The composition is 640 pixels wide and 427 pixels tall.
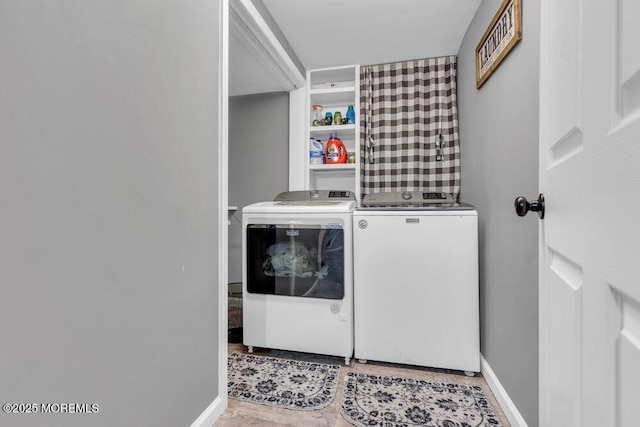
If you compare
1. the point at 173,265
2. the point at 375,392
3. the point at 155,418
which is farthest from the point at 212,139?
the point at 375,392

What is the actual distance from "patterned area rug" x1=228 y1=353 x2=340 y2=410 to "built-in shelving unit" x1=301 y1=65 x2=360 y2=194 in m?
1.47

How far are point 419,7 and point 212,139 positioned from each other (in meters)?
1.58

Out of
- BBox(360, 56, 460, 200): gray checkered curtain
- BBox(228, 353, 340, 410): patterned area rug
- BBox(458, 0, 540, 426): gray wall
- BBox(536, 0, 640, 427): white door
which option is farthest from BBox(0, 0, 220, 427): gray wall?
BBox(360, 56, 460, 200): gray checkered curtain

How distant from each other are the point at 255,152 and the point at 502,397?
2.56 m

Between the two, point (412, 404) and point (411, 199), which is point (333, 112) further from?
point (412, 404)

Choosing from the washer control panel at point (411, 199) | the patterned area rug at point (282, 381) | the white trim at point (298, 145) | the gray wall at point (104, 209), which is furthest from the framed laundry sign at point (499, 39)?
the patterned area rug at point (282, 381)

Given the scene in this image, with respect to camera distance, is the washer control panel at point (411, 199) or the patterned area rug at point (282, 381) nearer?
the patterned area rug at point (282, 381)

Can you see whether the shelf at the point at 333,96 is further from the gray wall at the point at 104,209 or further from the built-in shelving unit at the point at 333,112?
the gray wall at the point at 104,209

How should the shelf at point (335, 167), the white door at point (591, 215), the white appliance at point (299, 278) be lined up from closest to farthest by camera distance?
the white door at point (591, 215)
the white appliance at point (299, 278)
the shelf at point (335, 167)

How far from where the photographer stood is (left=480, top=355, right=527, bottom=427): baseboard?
1172mm

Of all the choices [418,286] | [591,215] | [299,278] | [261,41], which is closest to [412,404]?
[418,286]

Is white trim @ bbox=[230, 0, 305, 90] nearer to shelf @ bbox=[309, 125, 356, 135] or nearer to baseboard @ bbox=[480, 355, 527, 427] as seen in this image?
shelf @ bbox=[309, 125, 356, 135]

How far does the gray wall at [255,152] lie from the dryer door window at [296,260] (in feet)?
3.01

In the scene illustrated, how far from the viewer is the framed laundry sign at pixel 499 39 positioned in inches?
47.0
